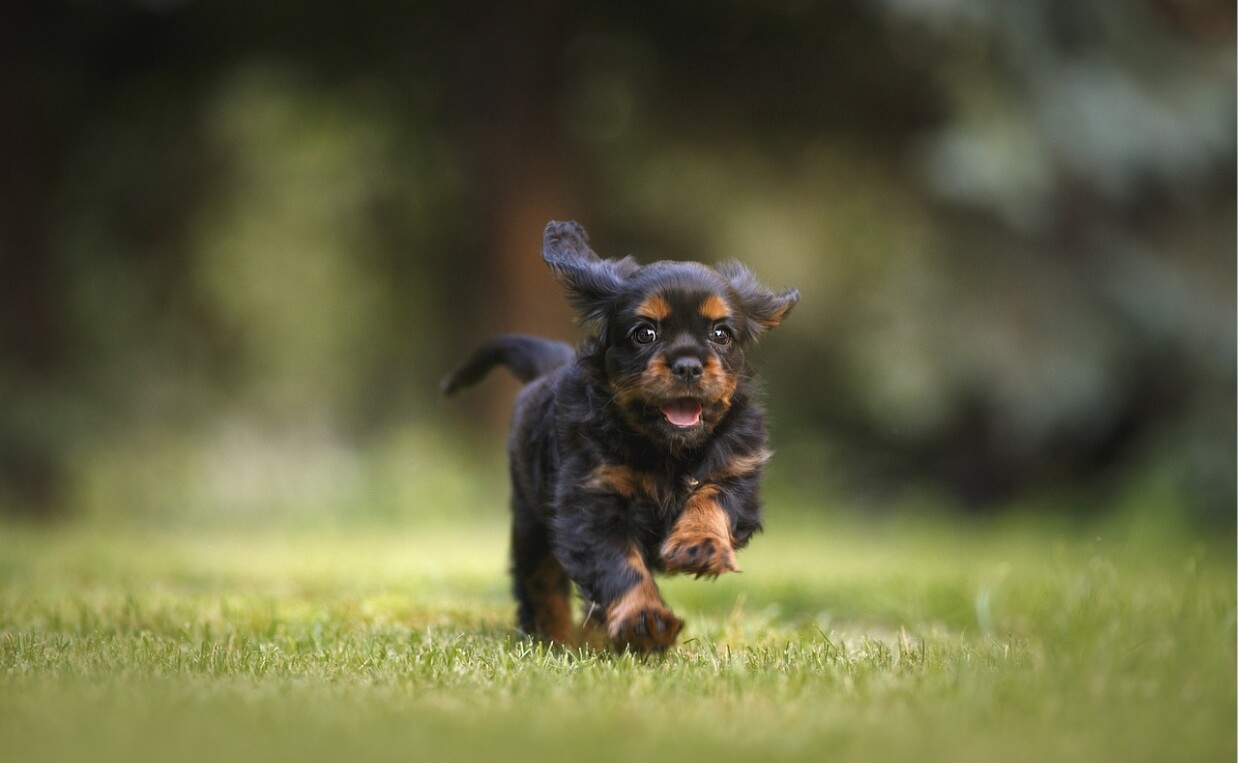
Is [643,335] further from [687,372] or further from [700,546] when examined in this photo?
[700,546]

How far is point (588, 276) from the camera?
410cm

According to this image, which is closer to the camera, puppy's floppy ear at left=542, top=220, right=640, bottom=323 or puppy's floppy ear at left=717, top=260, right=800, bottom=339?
puppy's floppy ear at left=542, top=220, right=640, bottom=323

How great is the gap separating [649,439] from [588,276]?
1.93ft

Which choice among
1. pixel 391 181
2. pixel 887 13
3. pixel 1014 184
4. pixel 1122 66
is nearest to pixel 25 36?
pixel 391 181

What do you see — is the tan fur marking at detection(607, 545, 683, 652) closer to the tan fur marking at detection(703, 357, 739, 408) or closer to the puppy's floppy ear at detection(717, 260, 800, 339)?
the tan fur marking at detection(703, 357, 739, 408)

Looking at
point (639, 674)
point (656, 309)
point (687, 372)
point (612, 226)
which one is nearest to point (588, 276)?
point (656, 309)

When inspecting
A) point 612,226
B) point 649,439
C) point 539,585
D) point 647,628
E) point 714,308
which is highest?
point 612,226

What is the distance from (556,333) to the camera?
34.8 ft

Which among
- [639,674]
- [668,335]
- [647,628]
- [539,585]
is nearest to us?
[639,674]

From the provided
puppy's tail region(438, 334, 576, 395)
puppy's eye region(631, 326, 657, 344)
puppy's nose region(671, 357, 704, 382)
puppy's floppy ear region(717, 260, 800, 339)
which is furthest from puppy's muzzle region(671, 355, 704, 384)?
puppy's tail region(438, 334, 576, 395)

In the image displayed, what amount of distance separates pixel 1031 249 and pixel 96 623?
25.5 ft

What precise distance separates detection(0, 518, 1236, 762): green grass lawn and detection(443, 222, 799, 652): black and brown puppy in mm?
236

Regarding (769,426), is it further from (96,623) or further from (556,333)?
(556,333)

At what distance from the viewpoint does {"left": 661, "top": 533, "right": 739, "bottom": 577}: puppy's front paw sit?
349cm
